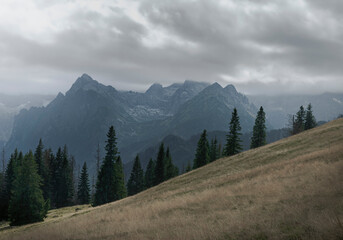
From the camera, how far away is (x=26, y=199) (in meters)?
41.2

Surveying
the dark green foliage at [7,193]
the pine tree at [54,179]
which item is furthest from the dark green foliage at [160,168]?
the dark green foliage at [7,193]

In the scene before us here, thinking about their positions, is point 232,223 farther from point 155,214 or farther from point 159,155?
point 159,155

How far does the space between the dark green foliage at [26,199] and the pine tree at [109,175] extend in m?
15.4

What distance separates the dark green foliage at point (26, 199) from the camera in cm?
4031

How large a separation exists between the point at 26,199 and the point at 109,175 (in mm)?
18156

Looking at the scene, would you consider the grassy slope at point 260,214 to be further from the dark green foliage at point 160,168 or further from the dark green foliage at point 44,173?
the dark green foliage at point 44,173

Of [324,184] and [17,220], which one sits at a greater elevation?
[324,184]

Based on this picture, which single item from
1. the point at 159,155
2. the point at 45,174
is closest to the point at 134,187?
the point at 159,155

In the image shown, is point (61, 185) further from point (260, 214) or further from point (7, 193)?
point (260, 214)

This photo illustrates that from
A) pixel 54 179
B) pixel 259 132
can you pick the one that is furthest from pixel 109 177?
pixel 259 132

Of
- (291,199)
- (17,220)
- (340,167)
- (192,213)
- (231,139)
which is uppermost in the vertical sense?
(231,139)

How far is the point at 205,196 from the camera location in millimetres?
18750

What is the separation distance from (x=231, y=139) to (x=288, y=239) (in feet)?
203

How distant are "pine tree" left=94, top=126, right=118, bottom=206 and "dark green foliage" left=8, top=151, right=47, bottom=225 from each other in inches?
607
